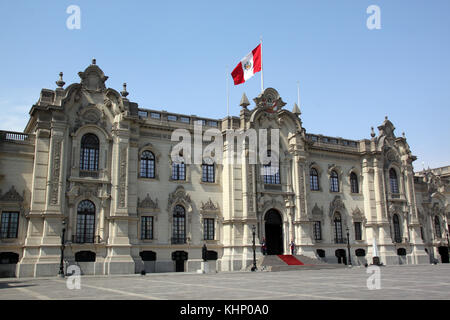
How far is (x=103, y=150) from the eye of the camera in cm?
3506

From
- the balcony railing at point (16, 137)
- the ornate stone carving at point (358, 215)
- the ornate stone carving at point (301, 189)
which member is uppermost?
the balcony railing at point (16, 137)

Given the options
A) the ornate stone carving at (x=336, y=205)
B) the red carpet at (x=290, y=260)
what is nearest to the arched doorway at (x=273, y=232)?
the red carpet at (x=290, y=260)

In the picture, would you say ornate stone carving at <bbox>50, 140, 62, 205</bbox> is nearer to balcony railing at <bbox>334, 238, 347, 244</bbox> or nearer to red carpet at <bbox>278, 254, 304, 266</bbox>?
red carpet at <bbox>278, 254, 304, 266</bbox>

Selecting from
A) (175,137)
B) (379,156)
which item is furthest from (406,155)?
(175,137)

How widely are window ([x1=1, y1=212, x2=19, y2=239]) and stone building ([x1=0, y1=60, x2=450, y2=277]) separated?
0.21ft

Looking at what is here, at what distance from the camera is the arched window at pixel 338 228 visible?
46000mm

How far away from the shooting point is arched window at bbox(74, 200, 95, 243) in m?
33.1

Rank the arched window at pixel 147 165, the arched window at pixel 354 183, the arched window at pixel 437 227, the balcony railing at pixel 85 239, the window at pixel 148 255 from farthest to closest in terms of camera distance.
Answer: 1. the arched window at pixel 437 227
2. the arched window at pixel 354 183
3. the arched window at pixel 147 165
4. the window at pixel 148 255
5. the balcony railing at pixel 85 239

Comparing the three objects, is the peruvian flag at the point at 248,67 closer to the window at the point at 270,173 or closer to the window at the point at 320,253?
the window at the point at 270,173

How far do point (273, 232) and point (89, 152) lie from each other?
18281 mm

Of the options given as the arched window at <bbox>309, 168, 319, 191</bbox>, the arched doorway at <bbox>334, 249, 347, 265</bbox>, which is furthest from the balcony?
the arched doorway at <bbox>334, 249, 347, 265</bbox>

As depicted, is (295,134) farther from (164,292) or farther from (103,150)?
(164,292)

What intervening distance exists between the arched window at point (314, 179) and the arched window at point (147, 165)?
16940 mm
